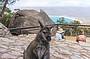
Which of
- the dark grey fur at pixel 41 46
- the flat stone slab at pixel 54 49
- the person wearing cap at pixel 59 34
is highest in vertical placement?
the dark grey fur at pixel 41 46

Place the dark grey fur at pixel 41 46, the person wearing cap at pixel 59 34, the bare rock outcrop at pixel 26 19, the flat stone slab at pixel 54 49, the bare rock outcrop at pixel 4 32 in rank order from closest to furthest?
the dark grey fur at pixel 41 46, the flat stone slab at pixel 54 49, the person wearing cap at pixel 59 34, the bare rock outcrop at pixel 4 32, the bare rock outcrop at pixel 26 19

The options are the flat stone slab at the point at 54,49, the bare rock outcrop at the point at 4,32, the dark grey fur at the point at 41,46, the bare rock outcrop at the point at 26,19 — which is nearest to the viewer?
the dark grey fur at the point at 41,46

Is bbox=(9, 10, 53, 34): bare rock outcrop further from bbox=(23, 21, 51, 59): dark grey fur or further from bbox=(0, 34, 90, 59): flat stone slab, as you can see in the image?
bbox=(23, 21, 51, 59): dark grey fur

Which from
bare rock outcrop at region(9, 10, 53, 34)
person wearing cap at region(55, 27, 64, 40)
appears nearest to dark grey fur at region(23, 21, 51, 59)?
person wearing cap at region(55, 27, 64, 40)

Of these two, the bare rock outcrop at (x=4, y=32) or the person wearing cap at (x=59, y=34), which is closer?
the person wearing cap at (x=59, y=34)

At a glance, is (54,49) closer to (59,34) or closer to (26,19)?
(59,34)

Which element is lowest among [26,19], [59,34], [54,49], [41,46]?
[54,49]

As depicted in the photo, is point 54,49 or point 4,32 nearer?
point 54,49

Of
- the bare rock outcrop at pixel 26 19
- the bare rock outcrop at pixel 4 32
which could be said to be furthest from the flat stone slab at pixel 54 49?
the bare rock outcrop at pixel 26 19

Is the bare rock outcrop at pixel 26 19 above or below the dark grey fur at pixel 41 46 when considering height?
below

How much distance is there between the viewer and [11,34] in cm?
1244

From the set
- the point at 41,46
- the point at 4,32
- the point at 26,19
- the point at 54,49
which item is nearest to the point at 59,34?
the point at 54,49

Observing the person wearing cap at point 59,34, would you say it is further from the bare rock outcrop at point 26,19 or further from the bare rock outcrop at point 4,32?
the bare rock outcrop at point 4,32

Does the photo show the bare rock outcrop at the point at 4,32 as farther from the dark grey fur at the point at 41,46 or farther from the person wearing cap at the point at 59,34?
the dark grey fur at the point at 41,46
